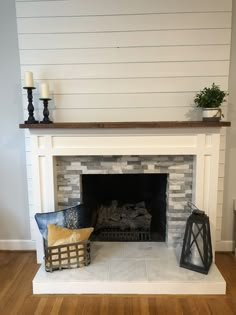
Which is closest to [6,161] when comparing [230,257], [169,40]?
[169,40]

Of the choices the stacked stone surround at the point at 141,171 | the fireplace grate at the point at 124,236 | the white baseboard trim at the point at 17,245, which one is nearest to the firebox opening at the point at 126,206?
the fireplace grate at the point at 124,236

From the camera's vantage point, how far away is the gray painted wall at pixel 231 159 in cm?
224

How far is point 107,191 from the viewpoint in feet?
8.64

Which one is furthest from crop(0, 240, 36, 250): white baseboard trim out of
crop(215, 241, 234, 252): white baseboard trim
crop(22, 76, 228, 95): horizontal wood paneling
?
crop(215, 241, 234, 252): white baseboard trim

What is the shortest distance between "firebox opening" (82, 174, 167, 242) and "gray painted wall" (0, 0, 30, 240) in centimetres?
62

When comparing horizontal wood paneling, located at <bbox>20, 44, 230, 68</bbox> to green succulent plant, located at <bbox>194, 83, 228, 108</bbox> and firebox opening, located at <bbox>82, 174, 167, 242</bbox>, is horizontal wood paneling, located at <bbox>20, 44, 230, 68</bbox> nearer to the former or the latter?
green succulent plant, located at <bbox>194, 83, 228, 108</bbox>

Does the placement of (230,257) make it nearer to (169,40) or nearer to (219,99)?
(219,99)

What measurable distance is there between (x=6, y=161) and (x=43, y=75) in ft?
2.71

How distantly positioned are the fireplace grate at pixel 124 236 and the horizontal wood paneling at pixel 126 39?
163 centimetres

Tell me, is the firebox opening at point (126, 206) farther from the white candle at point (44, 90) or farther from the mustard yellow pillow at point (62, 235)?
the white candle at point (44, 90)

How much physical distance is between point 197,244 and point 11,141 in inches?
68.9

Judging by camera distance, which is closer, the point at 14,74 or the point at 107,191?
the point at 14,74

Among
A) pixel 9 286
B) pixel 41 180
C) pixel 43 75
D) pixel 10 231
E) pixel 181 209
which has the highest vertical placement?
pixel 43 75

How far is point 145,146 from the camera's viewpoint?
6.94ft
